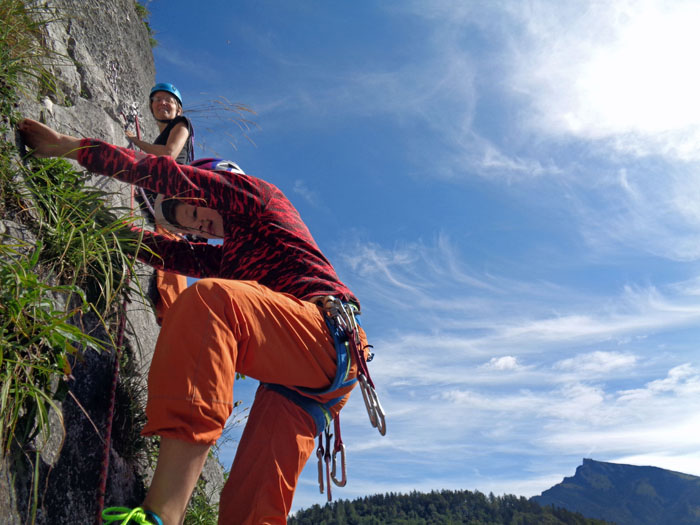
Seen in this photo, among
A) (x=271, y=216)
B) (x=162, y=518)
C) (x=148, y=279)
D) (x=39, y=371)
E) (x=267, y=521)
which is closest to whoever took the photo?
(x=162, y=518)

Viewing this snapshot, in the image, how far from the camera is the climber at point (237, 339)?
5.18ft

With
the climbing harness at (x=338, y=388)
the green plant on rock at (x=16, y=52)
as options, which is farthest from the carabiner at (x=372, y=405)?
the green plant on rock at (x=16, y=52)

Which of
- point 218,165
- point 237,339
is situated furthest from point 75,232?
point 237,339

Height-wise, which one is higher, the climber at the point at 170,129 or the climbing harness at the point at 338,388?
the climber at the point at 170,129

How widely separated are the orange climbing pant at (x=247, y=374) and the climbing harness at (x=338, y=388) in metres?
0.04

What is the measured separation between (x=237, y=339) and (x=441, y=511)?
81466 millimetres

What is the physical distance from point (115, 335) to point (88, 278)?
1.15ft

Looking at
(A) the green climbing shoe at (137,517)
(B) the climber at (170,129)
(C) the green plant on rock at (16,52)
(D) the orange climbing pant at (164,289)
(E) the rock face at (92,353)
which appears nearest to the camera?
(A) the green climbing shoe at (137,517)

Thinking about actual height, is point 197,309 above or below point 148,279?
below

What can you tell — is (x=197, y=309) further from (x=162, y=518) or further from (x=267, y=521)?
(x=267, y=521)

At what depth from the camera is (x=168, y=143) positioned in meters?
3.56

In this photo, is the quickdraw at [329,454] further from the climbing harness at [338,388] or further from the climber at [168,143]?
the climber at [168,143]

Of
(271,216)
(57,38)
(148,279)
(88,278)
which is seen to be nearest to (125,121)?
(57,38)

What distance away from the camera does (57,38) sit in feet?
11.5
